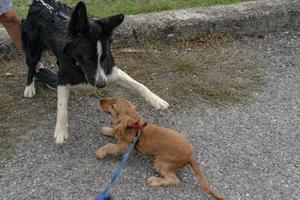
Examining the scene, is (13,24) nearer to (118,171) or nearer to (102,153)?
(102,153)

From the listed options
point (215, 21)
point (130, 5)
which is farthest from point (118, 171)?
point (130, 5)

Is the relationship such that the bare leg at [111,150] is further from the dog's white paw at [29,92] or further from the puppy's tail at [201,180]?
the dog's white paw at [29,92]

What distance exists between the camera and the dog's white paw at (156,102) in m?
4.24

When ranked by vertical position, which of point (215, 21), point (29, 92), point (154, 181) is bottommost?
point (154, 181)

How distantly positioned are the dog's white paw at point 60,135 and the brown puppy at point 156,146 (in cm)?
38

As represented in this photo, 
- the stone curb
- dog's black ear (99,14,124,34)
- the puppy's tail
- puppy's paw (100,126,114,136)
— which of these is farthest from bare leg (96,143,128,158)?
the stone curb

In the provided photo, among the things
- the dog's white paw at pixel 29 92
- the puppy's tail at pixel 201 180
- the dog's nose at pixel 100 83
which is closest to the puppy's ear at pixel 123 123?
the dog's nose at pixel 100 83

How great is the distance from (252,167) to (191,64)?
157 centimetres

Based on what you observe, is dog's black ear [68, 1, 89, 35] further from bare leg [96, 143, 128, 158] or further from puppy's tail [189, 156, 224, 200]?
puppy's tail [189, 156, 224, 200]

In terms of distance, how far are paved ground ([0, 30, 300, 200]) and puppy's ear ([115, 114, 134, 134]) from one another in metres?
0.28

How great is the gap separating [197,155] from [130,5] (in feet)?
9.21

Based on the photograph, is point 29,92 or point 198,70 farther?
point 198,70

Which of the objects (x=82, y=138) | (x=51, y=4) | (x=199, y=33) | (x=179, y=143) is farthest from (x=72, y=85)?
(x=199, y=33)

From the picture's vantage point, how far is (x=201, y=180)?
328 cm
